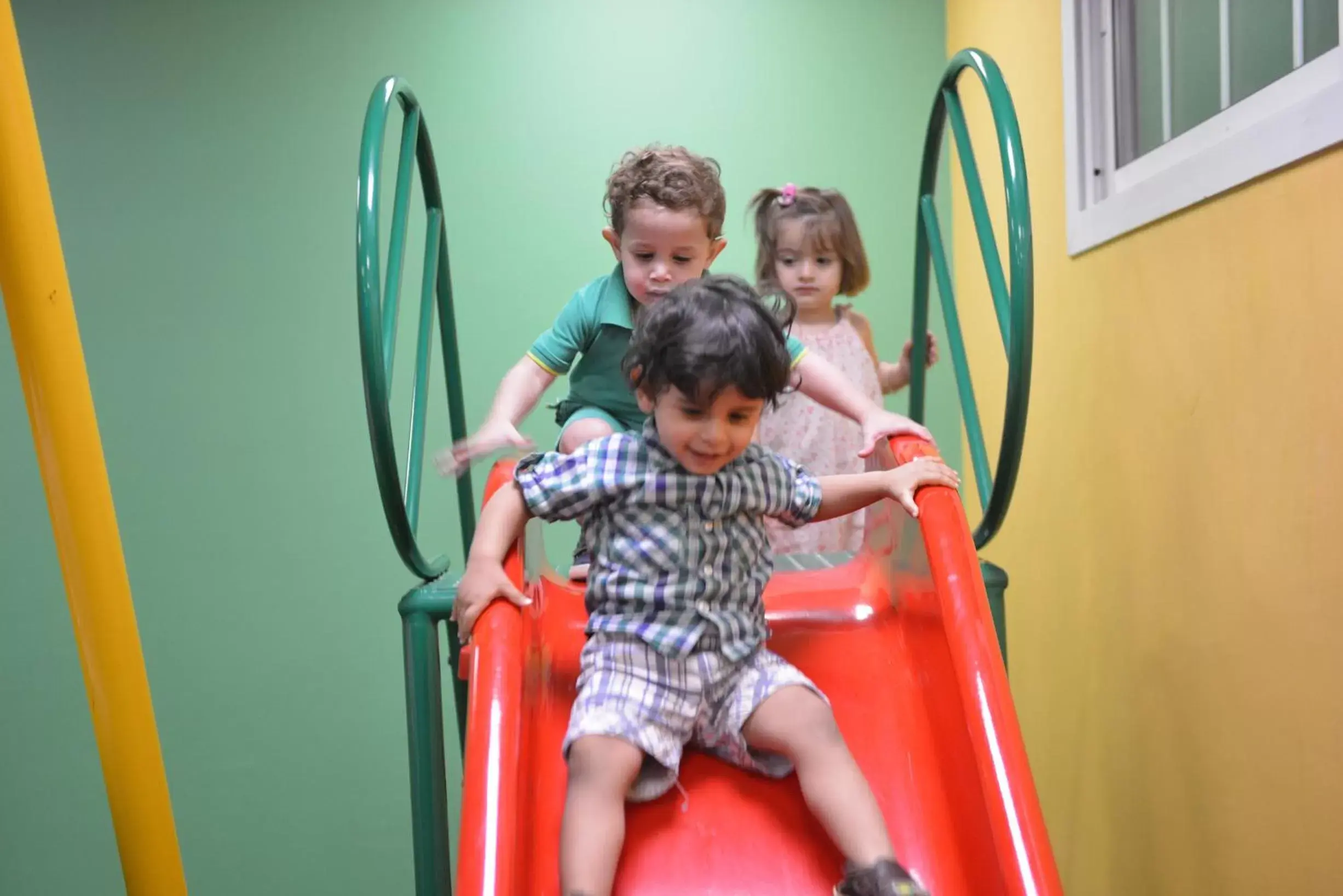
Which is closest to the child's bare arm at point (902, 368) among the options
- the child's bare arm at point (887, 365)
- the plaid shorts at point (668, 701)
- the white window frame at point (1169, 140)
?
the child's bare arm at point (887, 365)

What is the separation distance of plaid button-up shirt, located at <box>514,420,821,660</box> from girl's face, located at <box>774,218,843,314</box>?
96 cm

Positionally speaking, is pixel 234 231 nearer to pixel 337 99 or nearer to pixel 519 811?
pixel 337 99

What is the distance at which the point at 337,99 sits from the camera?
253cm

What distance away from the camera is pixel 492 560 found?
109 centimetres

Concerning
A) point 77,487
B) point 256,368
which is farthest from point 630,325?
point 256,368

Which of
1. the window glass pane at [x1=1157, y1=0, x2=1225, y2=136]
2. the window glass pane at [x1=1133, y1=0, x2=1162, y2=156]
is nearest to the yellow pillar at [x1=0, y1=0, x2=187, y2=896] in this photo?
the window glass pane at [x1=1157, y1=0, x2=1225, y2=136]

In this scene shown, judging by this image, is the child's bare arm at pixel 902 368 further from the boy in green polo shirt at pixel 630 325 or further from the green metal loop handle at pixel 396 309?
the green metal loop handle at pixel 396 309

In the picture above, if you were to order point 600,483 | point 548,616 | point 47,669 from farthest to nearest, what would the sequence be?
point 47,669
point 548,616
point 600,483

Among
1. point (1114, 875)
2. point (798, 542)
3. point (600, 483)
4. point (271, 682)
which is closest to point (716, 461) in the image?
point (600, 483)

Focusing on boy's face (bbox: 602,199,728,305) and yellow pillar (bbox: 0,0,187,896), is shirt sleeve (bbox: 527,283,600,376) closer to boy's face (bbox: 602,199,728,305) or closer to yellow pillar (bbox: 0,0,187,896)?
boy's face (bbox: 602,199,728,305)

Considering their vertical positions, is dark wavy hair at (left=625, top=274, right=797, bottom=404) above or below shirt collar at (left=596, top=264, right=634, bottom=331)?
below

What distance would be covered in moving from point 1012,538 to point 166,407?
2.03 m

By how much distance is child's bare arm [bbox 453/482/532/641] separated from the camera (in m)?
1.07

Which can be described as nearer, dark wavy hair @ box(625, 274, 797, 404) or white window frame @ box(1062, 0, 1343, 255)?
dark wavy hair @ box(625, 274, 797, 404)
